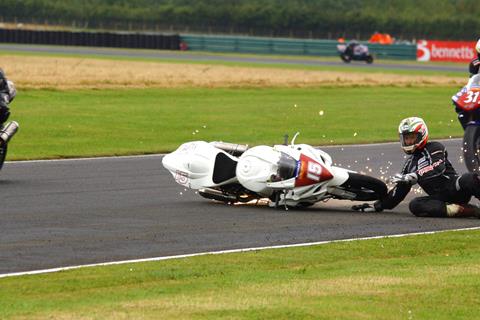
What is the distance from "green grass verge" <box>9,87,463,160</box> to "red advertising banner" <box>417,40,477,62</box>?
36659 millimetres

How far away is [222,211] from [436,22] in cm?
8115

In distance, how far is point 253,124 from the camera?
26578 mm

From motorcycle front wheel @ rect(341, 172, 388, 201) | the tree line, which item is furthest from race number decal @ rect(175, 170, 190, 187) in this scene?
the tree line

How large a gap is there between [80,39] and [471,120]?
6284 cm

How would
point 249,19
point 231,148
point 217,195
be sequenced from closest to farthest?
point 217,195 < point 231,148 < point 249,19

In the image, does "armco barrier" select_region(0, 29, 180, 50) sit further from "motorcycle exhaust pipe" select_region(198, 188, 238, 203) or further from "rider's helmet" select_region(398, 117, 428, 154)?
A: "rider's helmet" select_region(398, 117, 428, 154)

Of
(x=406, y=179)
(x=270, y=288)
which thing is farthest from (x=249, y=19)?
(x=270, y=288)

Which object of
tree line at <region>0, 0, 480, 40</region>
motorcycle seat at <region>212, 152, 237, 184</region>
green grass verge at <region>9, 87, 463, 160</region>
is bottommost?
tree line at <region>0, 0, 480, 40</region>

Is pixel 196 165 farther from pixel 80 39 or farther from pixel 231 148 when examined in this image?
pixel 80 39

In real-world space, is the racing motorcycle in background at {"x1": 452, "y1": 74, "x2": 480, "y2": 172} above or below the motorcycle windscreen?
above

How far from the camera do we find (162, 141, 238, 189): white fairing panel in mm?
13109

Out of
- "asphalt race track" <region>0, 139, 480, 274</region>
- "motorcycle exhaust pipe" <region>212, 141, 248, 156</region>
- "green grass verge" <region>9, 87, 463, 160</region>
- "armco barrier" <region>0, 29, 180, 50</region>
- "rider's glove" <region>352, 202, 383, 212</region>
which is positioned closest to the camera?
"asphalt race track" <region>0, 139, 480, 274</region>

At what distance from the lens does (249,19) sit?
99812mm

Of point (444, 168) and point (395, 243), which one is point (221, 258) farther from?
point (444, 168)
